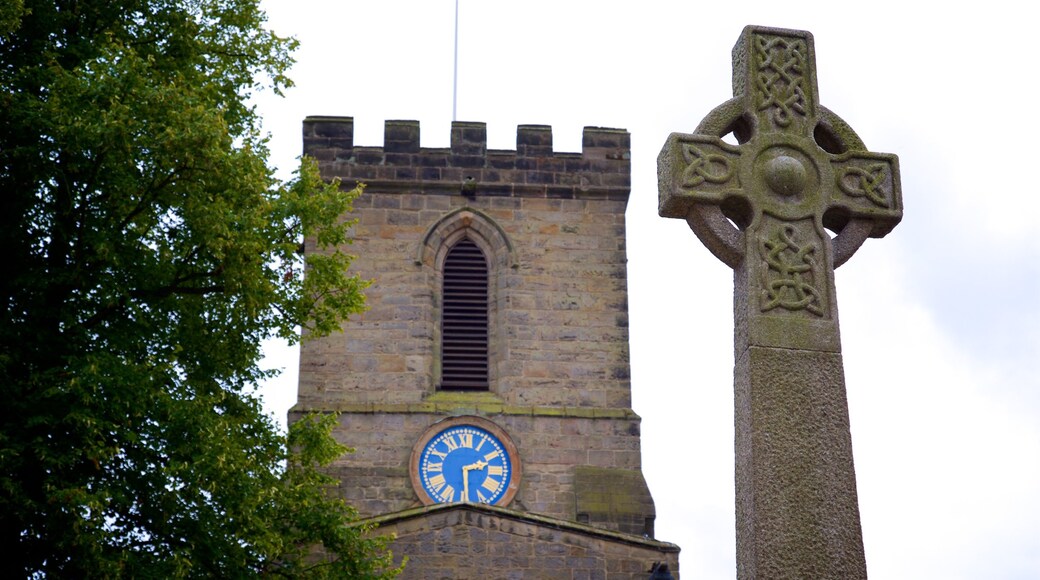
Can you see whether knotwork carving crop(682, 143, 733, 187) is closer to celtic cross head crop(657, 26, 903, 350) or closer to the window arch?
celtic cross head crop(657, 26, 903, 350)

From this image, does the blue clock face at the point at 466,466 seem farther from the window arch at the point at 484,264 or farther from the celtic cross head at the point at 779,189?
the celtic cross head at the point at 779,189

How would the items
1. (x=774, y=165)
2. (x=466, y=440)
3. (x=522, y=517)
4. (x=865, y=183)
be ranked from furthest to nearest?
1. (x=466, y=440)
2. (x=522, y=517)
3. (x=865, y=183)
4. (x=774, y=165)

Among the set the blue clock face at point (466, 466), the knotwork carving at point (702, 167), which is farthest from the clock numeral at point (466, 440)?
the knotwork carving at point (702, 167)

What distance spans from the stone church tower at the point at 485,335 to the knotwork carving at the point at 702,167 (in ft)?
65.6

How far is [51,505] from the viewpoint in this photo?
11453 mm

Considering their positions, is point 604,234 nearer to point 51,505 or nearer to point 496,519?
point 496,519

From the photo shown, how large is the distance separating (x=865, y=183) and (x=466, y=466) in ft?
69.9

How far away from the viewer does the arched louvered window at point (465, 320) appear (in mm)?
29297

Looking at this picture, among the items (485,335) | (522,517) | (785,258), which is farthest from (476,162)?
(785,258)

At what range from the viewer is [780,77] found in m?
7.52

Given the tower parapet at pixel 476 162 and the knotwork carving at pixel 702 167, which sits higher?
the tower parapet at pixel 476 162

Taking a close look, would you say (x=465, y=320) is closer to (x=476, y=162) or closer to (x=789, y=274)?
(x=476, y=162)

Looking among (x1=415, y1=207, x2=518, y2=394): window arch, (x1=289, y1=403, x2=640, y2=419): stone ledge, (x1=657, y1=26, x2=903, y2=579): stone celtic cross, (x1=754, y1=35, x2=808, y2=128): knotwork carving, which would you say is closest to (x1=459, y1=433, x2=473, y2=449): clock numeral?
(x1=289, y1=403, x2=640, y2=419): stone ledge

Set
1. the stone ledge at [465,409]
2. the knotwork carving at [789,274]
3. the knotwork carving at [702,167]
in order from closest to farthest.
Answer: the knotwork carving at [789,274]
the knotwork carving at [702,167]
the stone ledge at [465,409]
